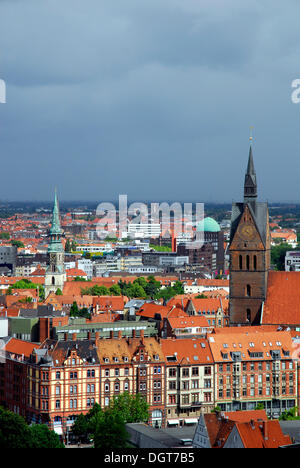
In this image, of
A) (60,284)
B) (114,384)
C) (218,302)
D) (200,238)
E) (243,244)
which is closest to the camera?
(114,384)

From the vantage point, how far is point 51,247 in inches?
5118

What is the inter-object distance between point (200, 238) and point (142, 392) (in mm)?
125900

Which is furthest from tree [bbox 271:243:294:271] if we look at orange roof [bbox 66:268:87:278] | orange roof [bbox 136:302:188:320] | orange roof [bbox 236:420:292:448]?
orange roof [bbox 236:420:292:448]

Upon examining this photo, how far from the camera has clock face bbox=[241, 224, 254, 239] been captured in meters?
75.4

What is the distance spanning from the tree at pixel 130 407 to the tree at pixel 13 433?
25.5 ft

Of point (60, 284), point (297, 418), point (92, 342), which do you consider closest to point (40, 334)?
point (92, 342)

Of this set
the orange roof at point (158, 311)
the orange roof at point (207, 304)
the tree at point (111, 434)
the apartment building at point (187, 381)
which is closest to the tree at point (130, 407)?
the apartment building at point (187, 381)

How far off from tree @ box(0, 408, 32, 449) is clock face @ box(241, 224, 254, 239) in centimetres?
2572

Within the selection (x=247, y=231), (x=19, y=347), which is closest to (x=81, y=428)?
(x=19, y=347)

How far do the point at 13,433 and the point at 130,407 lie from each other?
10.6 m

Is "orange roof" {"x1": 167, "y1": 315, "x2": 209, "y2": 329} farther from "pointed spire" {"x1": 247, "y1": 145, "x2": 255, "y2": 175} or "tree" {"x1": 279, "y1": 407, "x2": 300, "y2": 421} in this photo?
"tree" {"x1": 279, "y1": 407, "x2": 300, "y2": 421}

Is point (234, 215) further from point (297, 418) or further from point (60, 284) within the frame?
point (60, 284)

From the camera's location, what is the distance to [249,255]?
76.0 m

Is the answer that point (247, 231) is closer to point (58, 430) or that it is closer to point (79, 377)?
point (79, 377)
